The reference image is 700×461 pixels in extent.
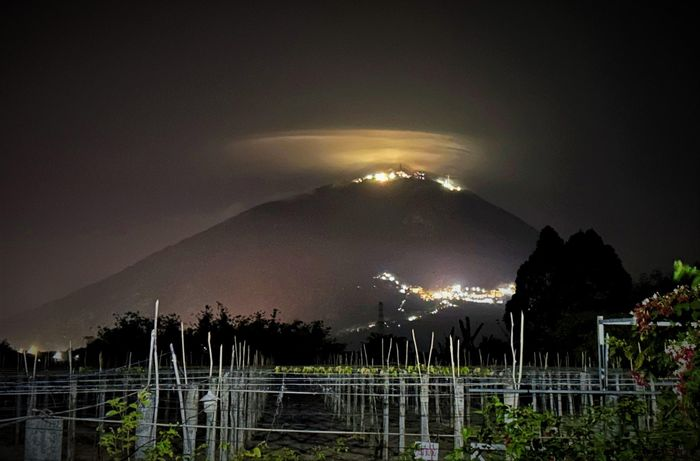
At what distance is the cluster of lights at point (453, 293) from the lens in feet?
338

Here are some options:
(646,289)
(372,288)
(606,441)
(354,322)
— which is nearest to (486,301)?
(354,322)

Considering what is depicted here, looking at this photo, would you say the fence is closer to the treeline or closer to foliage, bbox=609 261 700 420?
foliage, bbox=609 261 700 420

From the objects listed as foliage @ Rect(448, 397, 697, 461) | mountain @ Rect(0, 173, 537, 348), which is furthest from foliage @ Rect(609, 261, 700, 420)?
mountain @ Rect(0, 173, 537, 348)

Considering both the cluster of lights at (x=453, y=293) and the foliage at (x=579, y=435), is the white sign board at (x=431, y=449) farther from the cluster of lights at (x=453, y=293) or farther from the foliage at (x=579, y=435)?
the cluster of lights at (x=453, y=293)

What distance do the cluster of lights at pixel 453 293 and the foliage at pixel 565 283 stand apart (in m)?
54.7

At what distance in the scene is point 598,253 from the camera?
38.1m

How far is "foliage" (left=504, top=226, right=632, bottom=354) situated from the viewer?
36.0 meters

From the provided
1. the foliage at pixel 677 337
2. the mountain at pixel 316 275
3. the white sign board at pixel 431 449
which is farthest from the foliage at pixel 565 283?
the mountain at pixel 316 275

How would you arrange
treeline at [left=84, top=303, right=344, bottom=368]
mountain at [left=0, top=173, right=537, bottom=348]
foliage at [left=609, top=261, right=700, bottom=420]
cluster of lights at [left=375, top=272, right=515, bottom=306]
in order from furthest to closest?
mountain at [left=0, top=173, right=537, bottom=348], cluster of lights at [left=375, top=272, right=515, bottom=306], treeline at [left=84, top=303, right=344, bottom=368], foliage at [left=609, top=261, right=700, bottom=420]

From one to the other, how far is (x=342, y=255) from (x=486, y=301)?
6989cm

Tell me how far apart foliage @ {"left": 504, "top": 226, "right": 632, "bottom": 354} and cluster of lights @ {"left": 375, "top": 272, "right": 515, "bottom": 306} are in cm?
5474

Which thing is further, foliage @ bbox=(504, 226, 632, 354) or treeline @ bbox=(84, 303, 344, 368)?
foliage @ bbox=(504, 226, 632, 354)

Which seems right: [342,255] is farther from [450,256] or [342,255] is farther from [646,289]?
[646,289]

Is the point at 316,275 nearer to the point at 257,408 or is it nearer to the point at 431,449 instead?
the point at 257,408
